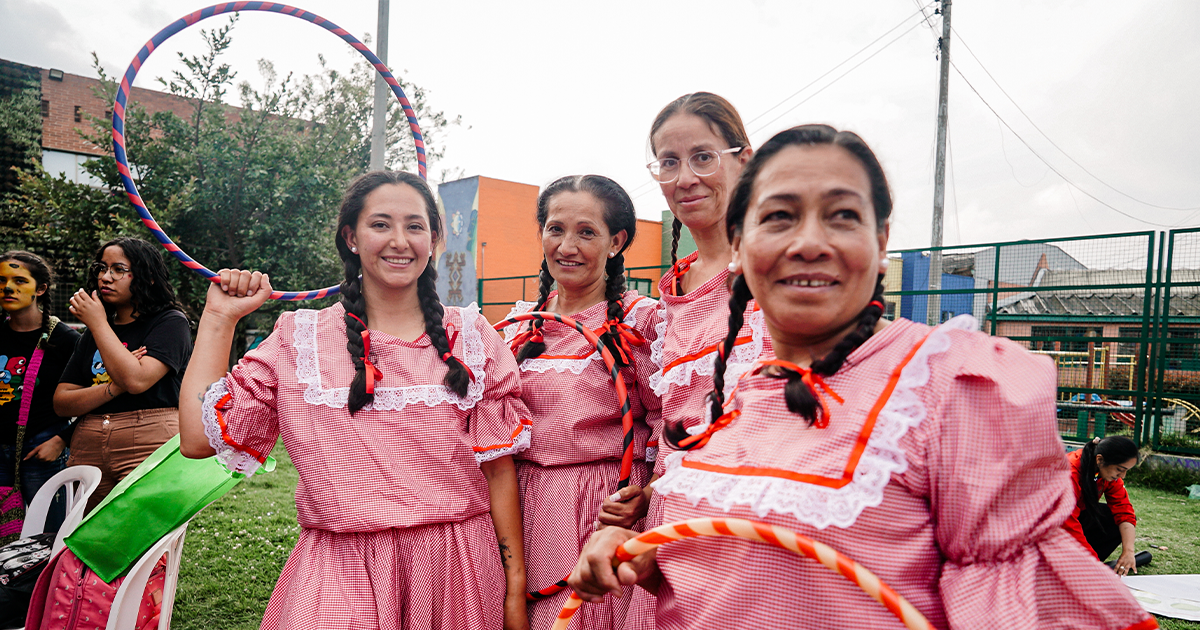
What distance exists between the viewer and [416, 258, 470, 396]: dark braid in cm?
194

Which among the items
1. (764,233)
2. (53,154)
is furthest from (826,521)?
(53,154)

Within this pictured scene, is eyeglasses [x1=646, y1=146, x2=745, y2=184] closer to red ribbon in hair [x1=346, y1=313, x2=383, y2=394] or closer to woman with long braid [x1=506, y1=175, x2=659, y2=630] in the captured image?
woman with long braid [x1=506, y1=175, x2=659, y2=630]

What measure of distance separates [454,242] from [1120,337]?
1504 centimetres

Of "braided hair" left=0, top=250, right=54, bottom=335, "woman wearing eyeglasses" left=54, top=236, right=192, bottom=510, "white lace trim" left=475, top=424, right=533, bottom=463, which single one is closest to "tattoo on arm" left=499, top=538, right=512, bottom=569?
"white lace trim" left=475, top=424, right=533, bottom=463

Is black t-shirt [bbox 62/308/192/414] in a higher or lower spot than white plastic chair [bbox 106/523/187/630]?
higher

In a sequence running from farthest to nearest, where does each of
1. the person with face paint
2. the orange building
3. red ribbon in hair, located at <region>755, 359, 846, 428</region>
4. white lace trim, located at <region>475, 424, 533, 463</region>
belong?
1. the orange building
2. the person with face paint
3. white lace trim, located at <region>475, 424, 533, 463</region>
4. red ribbon in hair, located at <region>755, 359, 846, 428</region>

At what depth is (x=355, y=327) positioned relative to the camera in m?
A: 1.99

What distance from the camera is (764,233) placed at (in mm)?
1202

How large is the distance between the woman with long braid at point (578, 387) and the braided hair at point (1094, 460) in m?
4.09

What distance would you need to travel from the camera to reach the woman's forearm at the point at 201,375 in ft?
6.09

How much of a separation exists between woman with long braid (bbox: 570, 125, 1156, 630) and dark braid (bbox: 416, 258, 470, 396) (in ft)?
2.56

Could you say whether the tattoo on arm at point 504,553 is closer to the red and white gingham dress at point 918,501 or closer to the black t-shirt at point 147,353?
the red and white gingham dress at point 918,501

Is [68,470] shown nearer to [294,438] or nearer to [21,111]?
[294,438]

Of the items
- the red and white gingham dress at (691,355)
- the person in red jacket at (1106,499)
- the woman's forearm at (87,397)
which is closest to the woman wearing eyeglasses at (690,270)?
the red and white gingham dress at (691,355)
